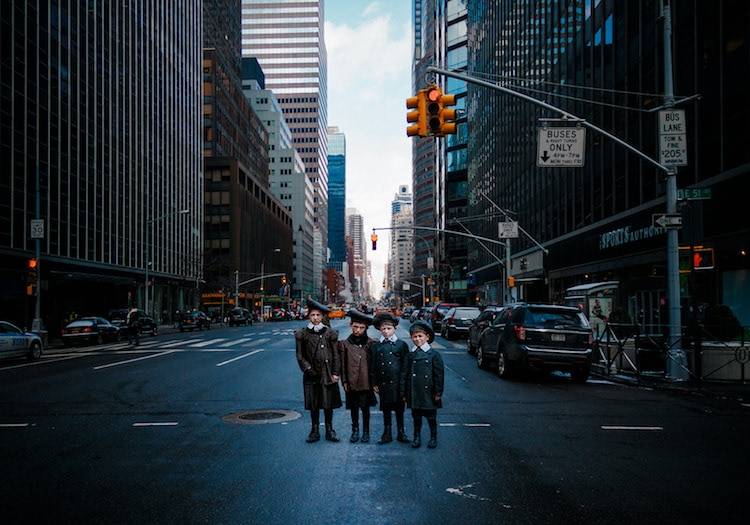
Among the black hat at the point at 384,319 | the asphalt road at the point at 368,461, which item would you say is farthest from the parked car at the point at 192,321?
the black hat at the point at 384,319

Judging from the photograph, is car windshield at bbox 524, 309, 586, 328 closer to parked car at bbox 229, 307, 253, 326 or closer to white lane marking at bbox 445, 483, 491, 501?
white lane marking at bbox 445, 483, 491, 501

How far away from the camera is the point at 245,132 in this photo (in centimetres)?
10675

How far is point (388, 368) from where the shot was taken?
715 cm

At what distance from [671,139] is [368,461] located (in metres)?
11.7

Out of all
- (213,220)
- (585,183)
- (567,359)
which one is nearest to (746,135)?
(567,359)

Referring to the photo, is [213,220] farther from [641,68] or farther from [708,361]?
[708,361]

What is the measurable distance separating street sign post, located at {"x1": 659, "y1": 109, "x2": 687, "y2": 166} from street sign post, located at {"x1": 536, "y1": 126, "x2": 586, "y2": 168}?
2.03 metres

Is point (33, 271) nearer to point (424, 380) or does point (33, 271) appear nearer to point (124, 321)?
point (124, 321)

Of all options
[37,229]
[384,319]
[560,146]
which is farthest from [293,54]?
[384,319]

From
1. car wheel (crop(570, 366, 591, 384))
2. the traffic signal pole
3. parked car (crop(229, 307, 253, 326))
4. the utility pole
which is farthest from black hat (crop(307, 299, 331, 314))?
parked car (crop(229, 307, 253, 326))

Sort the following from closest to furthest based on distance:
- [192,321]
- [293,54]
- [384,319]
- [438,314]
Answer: [384,319] → [438,314] → [192,321] → [293,54]

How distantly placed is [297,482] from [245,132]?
106 metres

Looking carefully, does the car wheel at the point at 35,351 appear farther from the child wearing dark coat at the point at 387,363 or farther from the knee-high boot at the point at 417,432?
the knee-high boot at the point at 417,432

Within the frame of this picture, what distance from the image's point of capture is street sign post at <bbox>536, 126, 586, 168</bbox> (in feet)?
45.7
